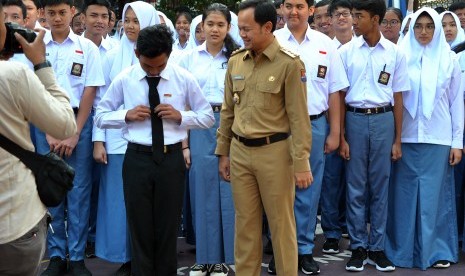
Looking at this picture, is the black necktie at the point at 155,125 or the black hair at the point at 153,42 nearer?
the black hair at the point at 153,42

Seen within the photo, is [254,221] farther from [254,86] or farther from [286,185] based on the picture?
[254,86]

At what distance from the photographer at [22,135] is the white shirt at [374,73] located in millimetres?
3458

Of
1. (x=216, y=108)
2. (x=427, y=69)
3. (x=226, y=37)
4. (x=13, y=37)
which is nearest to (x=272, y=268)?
(x=216, y=108)

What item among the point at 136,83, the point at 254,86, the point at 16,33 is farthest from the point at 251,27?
the point at 16,33

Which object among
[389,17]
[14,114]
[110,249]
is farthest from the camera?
[389,17]

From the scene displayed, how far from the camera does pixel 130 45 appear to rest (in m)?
6.18

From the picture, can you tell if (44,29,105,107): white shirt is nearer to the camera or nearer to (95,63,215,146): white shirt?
(95,63,215,146): white shirt

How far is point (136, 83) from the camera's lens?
17.3 ft

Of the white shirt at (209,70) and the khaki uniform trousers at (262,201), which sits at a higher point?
the white shirt at (209,70)

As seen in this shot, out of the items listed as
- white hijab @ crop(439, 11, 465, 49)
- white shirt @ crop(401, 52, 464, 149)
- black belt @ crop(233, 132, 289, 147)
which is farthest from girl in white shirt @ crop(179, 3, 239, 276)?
white hijab @ crop(439, 11, 465, 49)

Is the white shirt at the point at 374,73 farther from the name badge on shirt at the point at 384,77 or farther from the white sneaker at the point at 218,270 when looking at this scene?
the white sneaker at the point at 218,270

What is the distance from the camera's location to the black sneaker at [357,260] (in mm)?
6223

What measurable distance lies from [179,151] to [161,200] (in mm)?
378

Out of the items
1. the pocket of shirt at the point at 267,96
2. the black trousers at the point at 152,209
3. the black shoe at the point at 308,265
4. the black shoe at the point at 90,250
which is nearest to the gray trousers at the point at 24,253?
the black trousers at the point at 152,209
